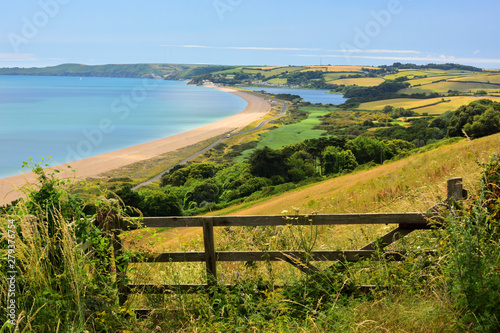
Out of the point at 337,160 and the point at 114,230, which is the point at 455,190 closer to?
the point at 114,230

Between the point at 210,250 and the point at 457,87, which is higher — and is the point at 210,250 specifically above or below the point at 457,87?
below

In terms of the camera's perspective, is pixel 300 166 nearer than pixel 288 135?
Yes

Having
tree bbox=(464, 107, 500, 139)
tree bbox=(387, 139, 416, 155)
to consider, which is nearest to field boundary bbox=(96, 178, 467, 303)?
tree bbox=(464, 107, 500, 139)

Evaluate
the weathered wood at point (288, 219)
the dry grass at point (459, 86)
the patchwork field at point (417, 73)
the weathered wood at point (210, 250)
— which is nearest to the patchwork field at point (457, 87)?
the dry grass at point (459, 86)

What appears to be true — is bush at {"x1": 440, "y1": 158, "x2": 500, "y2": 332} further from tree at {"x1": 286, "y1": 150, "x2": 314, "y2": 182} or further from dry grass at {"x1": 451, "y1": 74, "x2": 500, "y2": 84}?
dry grass at {"x1": 451, "y1": 74, "x2": 500, "y2": 84}

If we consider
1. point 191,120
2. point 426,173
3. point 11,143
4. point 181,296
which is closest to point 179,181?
point 11,143

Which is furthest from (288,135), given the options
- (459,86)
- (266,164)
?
(459,86)

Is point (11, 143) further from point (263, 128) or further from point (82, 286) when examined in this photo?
point (82, 286)
